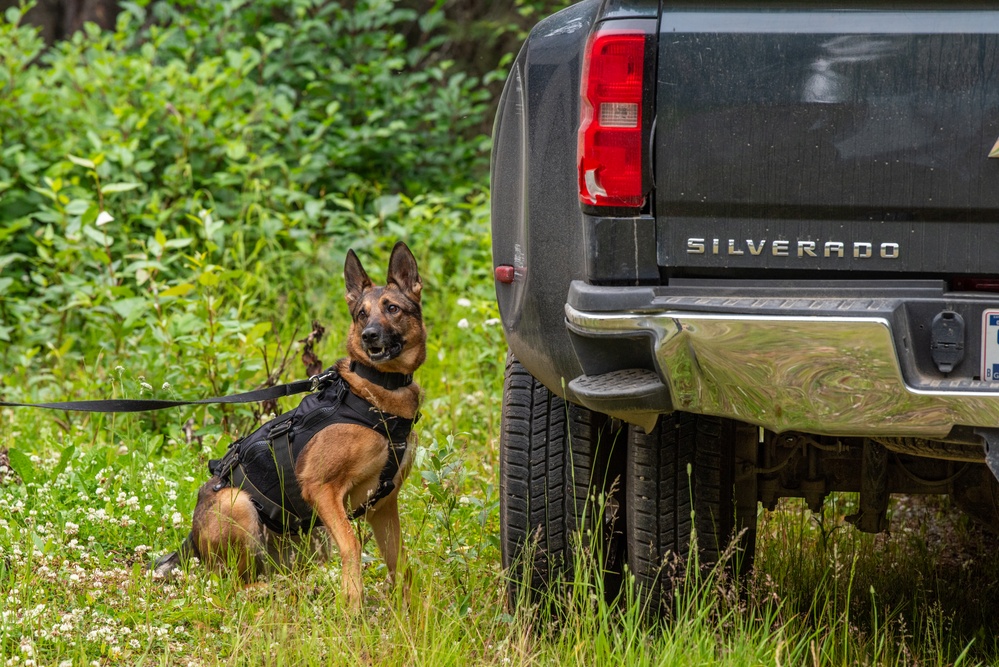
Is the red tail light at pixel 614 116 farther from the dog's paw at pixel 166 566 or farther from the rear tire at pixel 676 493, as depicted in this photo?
the dog's paw at pixel 166 566

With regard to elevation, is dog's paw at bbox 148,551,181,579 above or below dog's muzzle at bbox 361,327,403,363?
below

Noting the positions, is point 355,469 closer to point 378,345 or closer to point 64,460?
point 378,345

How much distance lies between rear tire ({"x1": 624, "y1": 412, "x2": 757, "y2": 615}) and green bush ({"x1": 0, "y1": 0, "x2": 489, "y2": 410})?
2.38 meters

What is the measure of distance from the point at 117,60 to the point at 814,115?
6492 mm

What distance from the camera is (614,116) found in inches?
94.9

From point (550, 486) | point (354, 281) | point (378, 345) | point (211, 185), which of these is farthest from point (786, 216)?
point (211, 185)

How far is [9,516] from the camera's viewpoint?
12.2 feet

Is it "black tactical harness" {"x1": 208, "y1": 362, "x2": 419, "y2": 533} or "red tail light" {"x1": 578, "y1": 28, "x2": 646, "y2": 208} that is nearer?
"red tail light" {"x1": 578, "y1": 28, "x2": 646, "y2": 208}

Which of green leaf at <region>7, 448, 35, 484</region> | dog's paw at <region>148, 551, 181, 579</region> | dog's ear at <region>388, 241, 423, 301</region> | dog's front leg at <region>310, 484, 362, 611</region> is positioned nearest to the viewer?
dog's paw at <region>148, 551, 181, 579</region>

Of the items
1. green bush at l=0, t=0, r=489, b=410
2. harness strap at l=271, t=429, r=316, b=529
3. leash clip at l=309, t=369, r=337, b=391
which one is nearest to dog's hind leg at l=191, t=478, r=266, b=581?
harness strap at l=271, t=429, r=316, b=529

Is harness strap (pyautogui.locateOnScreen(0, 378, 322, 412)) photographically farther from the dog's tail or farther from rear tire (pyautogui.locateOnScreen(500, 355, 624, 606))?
rear tire (pyautogui.locateOnScreen(500, 355, 624, 606))

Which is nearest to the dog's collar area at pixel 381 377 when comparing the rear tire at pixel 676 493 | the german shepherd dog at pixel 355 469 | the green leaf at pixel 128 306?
the german shepherd dog at pixel 355 469

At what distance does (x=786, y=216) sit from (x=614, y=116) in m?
0.42

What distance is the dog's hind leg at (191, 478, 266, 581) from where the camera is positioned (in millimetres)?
3541
